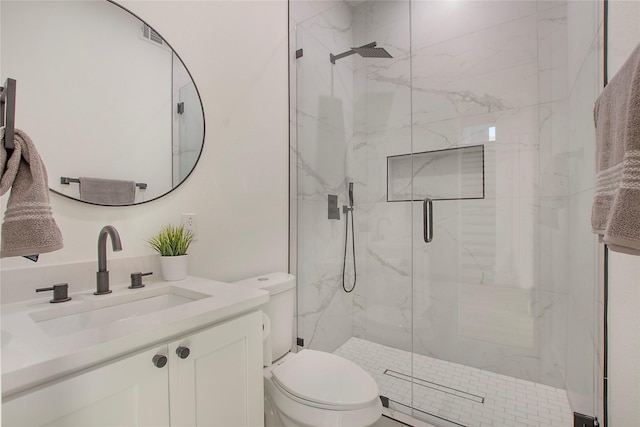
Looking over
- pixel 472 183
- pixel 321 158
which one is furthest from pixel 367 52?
pixel 472 183

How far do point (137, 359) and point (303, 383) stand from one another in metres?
0.68

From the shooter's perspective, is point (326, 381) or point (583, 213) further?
A: point (583, 213)

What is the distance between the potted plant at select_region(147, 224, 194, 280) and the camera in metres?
1.20

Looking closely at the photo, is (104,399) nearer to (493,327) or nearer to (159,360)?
(159,360)

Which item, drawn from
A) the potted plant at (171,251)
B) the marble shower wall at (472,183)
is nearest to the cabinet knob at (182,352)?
the potted plant at (171,251)

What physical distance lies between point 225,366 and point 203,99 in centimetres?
120

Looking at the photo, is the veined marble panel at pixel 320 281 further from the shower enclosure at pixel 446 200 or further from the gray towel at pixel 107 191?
the gray towel at pixel 107 191

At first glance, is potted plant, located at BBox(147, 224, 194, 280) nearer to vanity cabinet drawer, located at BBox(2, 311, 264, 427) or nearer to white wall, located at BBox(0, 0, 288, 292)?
white wall, located at BBox(0, 0, 288, 292)

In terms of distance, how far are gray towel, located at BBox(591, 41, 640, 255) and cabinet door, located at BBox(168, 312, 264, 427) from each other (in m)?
0.95

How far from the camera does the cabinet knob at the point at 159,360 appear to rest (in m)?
0.73

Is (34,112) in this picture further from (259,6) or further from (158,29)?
(259,6)

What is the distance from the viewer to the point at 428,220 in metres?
2.15

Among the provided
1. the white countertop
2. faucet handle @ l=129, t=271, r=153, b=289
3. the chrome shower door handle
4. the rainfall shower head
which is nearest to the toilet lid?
the white countertop

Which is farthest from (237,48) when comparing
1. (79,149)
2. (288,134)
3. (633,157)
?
(633,157)
